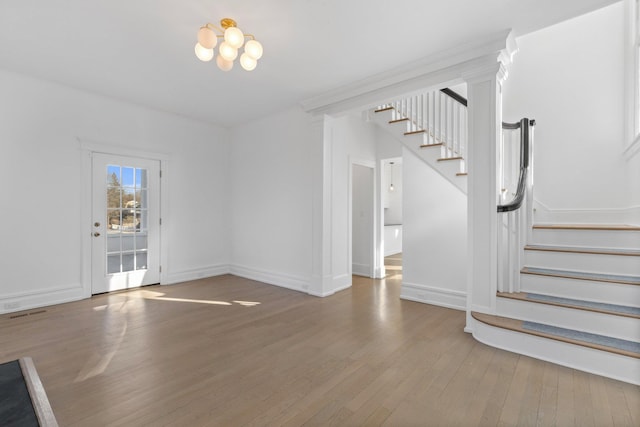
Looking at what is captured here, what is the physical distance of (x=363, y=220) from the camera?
5727 millimetres

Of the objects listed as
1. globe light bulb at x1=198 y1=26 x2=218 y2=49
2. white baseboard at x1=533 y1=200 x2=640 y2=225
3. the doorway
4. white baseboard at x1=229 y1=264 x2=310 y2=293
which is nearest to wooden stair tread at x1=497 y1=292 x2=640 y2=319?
white baseboard at x1=533 y1=200 x2=640 y2=225

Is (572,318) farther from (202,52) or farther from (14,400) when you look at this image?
(14,400)

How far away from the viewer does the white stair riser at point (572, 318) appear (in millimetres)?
2289

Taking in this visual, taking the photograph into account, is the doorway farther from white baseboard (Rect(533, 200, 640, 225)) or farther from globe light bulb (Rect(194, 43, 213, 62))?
globe light bulb (Rect(194, 43, 213, 62))

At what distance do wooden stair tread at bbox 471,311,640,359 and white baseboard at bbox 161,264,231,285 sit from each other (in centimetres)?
450

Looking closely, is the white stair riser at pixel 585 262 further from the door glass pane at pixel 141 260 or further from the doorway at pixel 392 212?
the door glass pane at pixel 141 260

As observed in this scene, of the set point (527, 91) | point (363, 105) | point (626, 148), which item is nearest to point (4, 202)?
point (363, 105)

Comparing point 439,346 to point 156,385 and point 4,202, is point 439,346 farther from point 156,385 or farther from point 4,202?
point 4,202

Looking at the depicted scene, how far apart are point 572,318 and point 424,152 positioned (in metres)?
2.38

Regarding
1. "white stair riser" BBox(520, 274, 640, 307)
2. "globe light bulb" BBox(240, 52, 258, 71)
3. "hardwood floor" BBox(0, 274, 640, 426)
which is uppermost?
"globe light bulb" BBox(240, 52, 258, 71)

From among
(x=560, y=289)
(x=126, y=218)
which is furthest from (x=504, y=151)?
(x=126, y=218)

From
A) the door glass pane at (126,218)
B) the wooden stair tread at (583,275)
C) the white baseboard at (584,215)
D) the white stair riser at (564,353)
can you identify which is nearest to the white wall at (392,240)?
the white baseboard at (584,215)

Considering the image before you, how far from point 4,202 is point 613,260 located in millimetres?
6606

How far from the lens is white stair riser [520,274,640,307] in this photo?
248 cm
